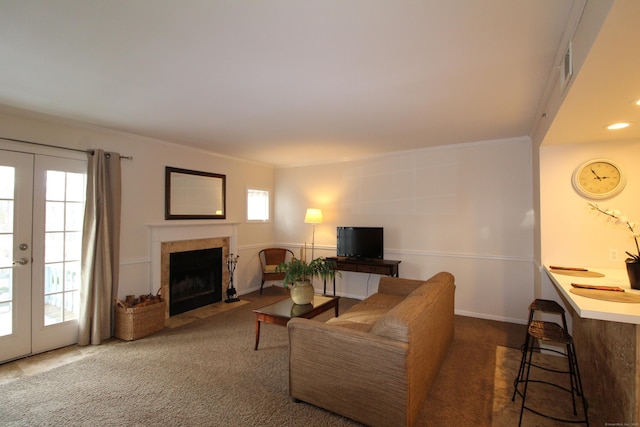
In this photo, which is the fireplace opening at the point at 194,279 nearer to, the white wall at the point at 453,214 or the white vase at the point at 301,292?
the white wall at the point at 453,214

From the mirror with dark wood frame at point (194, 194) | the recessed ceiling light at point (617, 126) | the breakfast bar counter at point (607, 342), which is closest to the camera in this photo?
the breakfast bar counter at point (607, 342)

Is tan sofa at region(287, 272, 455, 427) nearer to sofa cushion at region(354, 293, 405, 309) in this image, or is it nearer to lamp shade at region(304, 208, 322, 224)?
sofa cushion at region(354, 293, 405, 309)

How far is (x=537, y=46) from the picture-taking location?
1888mm

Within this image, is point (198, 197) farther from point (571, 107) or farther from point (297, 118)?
point (571, 107)

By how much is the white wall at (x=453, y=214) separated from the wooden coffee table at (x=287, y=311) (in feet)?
6.33

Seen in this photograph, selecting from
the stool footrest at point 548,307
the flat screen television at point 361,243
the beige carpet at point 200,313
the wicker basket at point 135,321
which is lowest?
the beige carpet at point 200,313

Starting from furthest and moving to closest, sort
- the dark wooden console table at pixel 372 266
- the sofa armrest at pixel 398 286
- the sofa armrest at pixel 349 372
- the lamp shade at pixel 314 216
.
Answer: the lamp shade at pixel 314 216 < the dark wooden console table at pixel 372 266 < the sofa armrest at pixel 398 286 < the sofa armrest at pixel 349 372

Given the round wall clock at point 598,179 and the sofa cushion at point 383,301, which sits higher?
the round wall clock at point 598,179

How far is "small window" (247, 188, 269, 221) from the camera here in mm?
5812

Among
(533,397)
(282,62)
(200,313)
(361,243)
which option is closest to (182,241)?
(200,313)

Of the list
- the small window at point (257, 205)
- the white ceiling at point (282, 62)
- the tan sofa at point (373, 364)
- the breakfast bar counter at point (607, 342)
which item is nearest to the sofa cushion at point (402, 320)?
the tan sofa at point (373, 364)

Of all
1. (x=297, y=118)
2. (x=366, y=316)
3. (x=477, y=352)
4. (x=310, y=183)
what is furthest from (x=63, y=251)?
(x=477, y=352)

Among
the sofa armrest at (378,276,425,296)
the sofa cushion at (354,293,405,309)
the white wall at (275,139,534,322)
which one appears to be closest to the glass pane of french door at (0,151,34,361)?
the sofa cushion at (354,293,405,309)

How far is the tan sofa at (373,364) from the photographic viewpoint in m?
1.91
